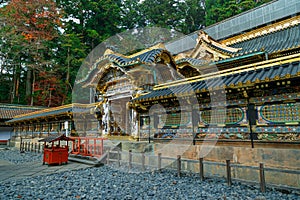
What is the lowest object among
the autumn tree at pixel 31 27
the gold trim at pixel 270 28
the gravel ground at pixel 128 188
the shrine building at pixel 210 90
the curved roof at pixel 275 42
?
the gravel ground at pixel 128 188

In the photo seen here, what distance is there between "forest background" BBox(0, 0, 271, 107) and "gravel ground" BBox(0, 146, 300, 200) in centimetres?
2489

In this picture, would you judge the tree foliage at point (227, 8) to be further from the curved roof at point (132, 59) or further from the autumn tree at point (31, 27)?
the autumn tree at point (31, 27)

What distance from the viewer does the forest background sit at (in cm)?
2838

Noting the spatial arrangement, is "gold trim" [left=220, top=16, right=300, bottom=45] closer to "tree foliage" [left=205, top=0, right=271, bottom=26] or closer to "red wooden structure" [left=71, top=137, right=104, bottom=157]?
"red wooden structure" [left=71, top=137, right=104, bottom=157]

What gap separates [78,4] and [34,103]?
18568 mm

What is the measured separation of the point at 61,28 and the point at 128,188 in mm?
33470

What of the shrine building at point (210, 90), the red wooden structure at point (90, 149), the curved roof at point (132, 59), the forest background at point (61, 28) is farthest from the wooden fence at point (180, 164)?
the forest background at point (61, 28)

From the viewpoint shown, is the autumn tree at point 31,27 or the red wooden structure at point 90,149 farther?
the autumn tree at point 31,27

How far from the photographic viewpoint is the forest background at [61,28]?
93.1 feet

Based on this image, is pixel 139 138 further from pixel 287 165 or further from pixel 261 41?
pixel 261 41

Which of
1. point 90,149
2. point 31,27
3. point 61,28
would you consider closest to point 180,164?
point 90,149

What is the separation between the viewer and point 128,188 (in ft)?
21.2

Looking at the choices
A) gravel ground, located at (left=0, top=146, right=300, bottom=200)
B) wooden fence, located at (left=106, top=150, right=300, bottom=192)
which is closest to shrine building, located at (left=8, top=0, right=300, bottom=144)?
wooden fence, located at (left=106, top=150, right=300, bottom=192)

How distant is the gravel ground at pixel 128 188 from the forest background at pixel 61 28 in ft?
81.7
